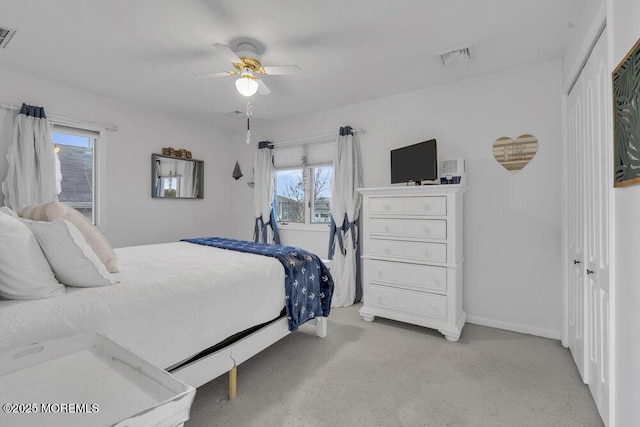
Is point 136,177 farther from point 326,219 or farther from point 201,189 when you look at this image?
point 326,219

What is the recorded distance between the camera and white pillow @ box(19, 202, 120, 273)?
1.66 meters

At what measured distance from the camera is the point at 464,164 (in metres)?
3.12

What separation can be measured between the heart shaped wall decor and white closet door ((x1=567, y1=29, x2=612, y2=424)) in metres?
0.35

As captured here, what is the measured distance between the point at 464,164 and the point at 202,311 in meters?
2.75

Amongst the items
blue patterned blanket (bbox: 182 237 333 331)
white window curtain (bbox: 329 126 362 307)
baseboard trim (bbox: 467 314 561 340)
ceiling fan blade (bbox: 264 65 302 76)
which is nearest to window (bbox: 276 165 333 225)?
white window curtain (bbox: 329 126 362 307)

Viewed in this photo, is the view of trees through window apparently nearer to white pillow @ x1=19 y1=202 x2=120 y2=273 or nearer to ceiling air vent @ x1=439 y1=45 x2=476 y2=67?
white pillow @ x1=19 y1=202 x2=120 y2=273

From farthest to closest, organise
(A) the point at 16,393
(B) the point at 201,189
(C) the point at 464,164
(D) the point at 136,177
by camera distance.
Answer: (B) the point at 201,189 → (D) the point at 136,177 → (C) the point at 464,164 → (A) the point at 16,393

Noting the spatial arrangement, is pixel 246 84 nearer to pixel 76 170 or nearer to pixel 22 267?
pixel 22 267

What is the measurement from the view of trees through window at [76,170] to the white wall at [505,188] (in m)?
3.67

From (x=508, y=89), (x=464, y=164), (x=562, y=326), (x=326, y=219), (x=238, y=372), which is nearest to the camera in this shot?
(x=238, y=372)

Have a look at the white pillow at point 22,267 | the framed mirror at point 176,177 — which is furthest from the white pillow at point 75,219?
the framed mirror at point 176,177

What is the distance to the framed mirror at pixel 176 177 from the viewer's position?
13.5ft

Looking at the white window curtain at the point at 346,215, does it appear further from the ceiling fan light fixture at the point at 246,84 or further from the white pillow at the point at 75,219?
the white pillow at the point at 75,219

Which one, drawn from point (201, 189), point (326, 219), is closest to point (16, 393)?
point (326, 219)
